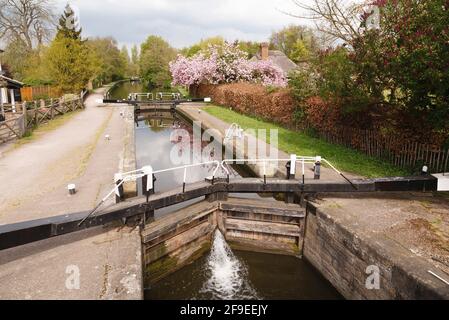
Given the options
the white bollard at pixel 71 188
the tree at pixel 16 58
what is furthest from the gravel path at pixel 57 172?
the tree at pixel 16 58

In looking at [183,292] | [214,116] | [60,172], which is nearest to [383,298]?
[183,292]

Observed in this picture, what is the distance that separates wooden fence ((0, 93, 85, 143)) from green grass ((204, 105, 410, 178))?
38.4 feet

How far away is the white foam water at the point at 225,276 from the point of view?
6.65 metres

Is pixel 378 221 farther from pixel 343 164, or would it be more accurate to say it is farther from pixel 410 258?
pixel 343 164

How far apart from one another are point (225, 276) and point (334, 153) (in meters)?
7.25

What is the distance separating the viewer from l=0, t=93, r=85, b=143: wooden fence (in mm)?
15875

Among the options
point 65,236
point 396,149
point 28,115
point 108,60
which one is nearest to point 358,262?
point 65,236

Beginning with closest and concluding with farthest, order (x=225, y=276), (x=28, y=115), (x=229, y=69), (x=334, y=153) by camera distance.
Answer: (x=225, y=276) < (x=334, y=153) < (x=28, y=115) < (x=229, y=69)

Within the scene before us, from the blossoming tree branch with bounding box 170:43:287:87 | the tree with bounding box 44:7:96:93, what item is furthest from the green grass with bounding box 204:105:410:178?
the tree with bounding box 44:7:96:93

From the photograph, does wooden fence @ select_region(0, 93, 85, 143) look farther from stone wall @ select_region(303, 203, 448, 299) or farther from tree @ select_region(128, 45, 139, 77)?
tree @ select_region(128, 45, 139, 77)

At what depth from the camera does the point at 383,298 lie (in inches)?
218

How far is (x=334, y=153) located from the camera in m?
12.5

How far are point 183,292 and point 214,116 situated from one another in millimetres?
18411

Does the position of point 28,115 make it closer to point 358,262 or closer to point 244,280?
point 244,280
